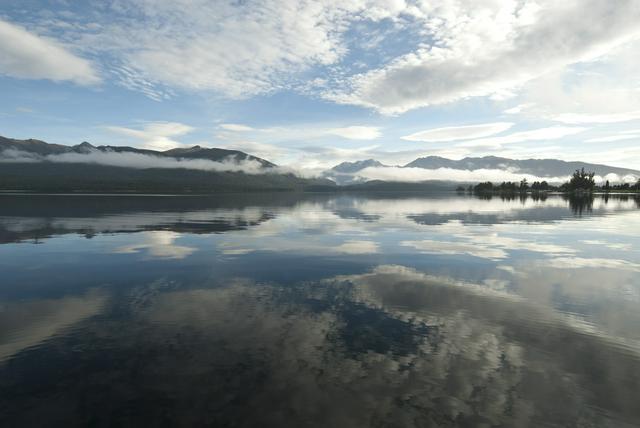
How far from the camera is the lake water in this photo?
39.8 feet

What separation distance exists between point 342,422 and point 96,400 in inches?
348

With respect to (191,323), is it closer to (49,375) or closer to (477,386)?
(49,375)

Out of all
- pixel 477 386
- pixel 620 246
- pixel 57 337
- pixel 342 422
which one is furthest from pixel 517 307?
pixel 620 246

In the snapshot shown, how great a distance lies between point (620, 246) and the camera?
44375mm

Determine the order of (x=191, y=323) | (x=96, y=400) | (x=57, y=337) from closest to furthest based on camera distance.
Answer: (x=96, y=400) → (x=57, y=337) → (x=191, y=323)

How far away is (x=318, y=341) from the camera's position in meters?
17.2

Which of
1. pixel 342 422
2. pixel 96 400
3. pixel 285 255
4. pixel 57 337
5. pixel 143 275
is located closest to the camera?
pixel 342 422

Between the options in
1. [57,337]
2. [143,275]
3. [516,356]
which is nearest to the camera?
[516,356]

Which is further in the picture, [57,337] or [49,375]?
[57,337]

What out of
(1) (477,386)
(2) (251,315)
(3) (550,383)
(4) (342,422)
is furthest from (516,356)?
(2) (251,315)

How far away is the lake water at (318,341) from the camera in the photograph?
39.8 ft

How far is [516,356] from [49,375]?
65.7ft

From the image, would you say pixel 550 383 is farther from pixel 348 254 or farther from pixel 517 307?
pixel 348 254

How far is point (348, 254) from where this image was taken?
38344 mm
